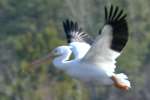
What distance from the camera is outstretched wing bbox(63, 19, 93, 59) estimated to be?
13.2 meters

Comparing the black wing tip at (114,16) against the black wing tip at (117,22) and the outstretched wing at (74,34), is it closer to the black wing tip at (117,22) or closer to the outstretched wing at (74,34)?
the black wing tip at (117,22)

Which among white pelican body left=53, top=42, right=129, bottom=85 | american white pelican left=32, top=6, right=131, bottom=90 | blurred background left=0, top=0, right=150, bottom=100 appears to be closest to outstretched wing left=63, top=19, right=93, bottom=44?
american white pelican left=32, top=6, right=131, bottom=90

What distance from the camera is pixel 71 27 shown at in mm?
13977

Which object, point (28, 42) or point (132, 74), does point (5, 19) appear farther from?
point (28, 42)

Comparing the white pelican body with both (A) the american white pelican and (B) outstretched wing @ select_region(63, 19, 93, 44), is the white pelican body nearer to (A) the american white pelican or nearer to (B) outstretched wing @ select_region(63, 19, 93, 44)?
(A) the american white pelican

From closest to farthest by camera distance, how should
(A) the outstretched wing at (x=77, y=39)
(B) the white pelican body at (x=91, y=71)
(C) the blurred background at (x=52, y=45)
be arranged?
(B) the white pelican body at (x=91, y=71)
(A) the outstretched wing at (x=77, y=39)
(C) the blurred background at (x=52, y=45)

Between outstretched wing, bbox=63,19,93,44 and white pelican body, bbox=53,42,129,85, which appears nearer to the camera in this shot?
white pelican body, bbox=53,42,129,85

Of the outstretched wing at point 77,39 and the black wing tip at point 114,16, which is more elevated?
the black wing tip at point 114,16

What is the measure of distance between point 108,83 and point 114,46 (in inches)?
26.5

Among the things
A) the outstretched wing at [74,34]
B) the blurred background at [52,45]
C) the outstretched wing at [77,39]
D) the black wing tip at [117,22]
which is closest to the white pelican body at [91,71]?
the outstretched wing at [77,39]

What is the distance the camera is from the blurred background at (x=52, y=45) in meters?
25.4

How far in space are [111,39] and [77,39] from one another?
5.64 ft

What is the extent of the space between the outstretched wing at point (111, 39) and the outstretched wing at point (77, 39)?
1.72ft

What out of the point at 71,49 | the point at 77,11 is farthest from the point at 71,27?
the point at 77,11
